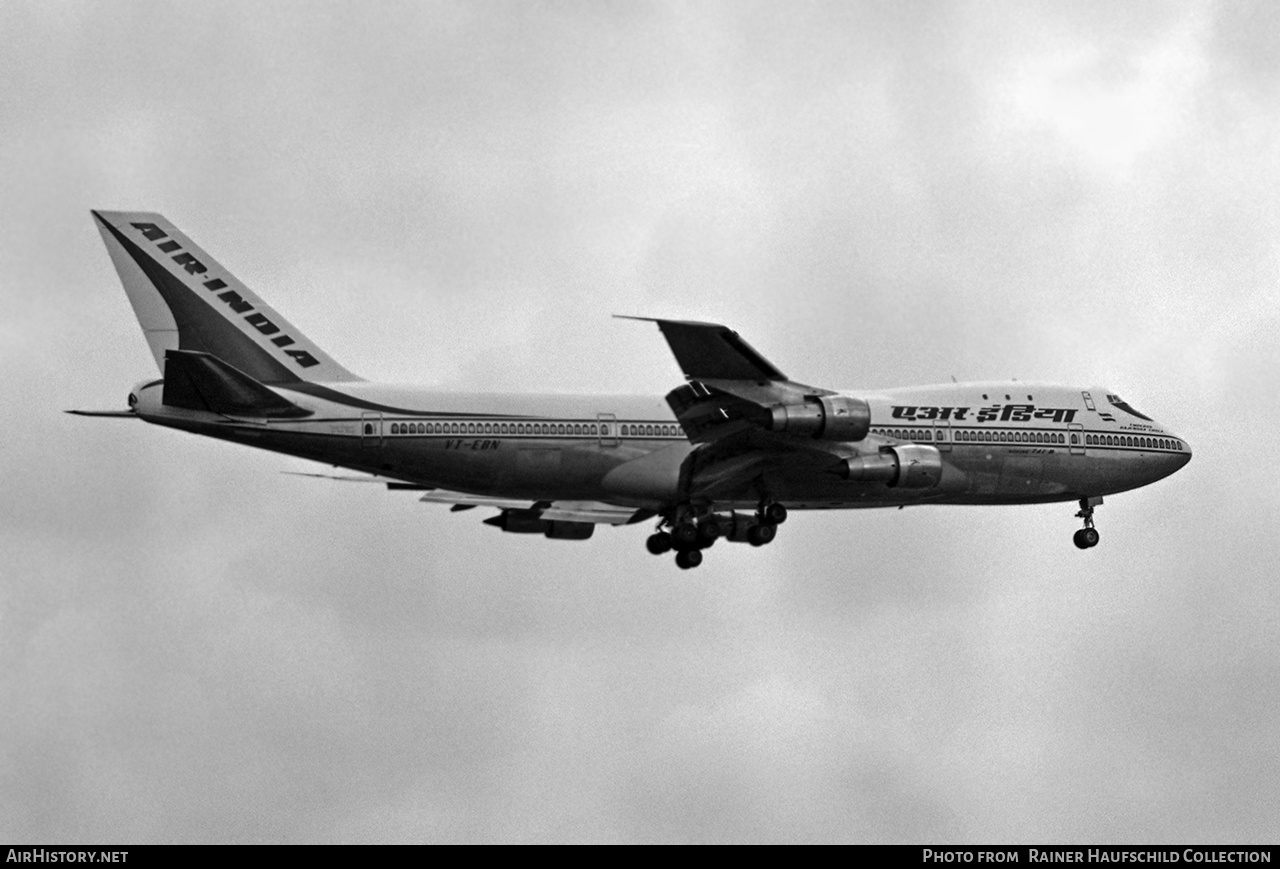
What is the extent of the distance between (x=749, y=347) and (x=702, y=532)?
29.7 ft

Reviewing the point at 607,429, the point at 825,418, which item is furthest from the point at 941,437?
the point at 607,429

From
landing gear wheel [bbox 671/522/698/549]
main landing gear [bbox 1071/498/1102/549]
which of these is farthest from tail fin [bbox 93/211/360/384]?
main landing gear [bbox 1071/498/1102/549]

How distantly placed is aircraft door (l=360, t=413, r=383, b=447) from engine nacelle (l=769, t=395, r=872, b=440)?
36.4 ft

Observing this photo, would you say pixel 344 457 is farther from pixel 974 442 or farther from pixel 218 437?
pixel 974 442

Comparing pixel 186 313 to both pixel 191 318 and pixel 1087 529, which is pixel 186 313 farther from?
pixel 1087 529

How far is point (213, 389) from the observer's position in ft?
195

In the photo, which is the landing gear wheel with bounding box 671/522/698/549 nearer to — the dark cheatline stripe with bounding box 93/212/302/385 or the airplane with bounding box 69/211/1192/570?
the airplane with bounding box 69/211/1192/570

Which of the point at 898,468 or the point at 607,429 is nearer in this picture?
the point at 607,429

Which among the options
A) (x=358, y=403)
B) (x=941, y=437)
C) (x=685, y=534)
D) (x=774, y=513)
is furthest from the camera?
(x=941, y=437)

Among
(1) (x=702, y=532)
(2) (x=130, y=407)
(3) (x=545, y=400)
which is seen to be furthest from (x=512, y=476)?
(2) (x=130, y=407)

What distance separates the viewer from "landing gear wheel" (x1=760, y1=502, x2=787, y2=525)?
218ft

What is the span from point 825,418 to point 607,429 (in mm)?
6983
